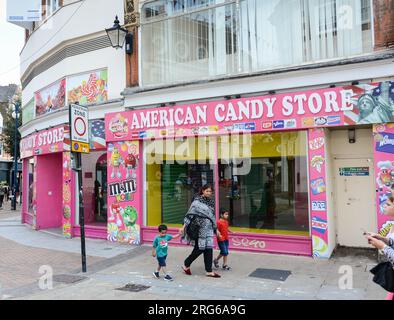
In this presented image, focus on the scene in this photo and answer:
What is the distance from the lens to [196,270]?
7.73 meters

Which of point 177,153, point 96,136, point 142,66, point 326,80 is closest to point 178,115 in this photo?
point 177,153

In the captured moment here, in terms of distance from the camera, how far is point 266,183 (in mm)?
9328

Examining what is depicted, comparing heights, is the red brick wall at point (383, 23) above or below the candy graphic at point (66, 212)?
above

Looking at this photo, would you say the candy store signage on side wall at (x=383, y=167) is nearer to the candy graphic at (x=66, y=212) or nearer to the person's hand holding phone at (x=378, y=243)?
the person's hand holding phone at (x=378, y=243)

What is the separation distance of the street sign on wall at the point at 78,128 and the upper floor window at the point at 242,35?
3308 millimetres

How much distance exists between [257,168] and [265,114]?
1355 mm

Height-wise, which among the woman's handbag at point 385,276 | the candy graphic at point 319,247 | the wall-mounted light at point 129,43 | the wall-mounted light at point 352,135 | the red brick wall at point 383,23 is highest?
the wall-mounted light at point 129,43

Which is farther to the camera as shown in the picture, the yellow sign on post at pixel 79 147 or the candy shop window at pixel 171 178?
the candy shop window at pixel 171 178

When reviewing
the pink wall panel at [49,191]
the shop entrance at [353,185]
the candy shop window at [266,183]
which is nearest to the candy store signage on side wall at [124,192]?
the candy shop window at [266,183]

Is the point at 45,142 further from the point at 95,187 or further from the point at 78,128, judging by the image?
the point at 78,128

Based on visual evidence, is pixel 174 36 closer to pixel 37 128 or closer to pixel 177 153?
pixel 177 153

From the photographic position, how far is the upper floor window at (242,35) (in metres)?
8.55

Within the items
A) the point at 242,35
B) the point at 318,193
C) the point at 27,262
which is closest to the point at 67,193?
the point at 27,262
